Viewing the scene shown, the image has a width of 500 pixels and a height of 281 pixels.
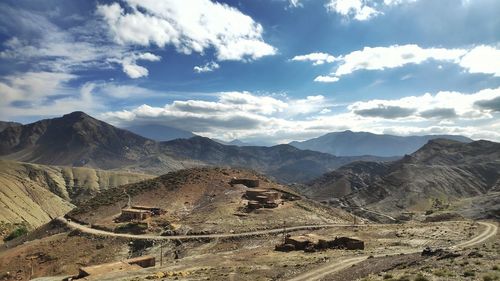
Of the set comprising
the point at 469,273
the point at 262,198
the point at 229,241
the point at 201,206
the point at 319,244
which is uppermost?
the point at 469,273

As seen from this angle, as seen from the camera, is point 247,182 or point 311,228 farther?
point 247,182

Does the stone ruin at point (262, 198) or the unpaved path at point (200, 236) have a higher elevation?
the stone ruin at point (262, 198)

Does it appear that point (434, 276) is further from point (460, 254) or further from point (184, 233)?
point (184, 233)

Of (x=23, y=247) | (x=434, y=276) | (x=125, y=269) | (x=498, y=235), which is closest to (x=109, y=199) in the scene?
(x=23, y=247)

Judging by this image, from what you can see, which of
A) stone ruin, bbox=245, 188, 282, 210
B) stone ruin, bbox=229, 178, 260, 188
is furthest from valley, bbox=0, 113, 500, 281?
stone ruin, bbox=229, 178, 260, 188

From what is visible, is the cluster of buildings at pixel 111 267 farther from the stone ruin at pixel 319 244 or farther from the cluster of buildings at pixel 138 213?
the cluster of buildings at pixel 138 213

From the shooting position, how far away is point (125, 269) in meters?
53.9

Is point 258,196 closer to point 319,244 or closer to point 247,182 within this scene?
point 247,182

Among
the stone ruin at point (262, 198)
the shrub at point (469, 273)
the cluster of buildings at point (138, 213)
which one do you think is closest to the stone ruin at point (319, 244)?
the shrub at point (469, 273)

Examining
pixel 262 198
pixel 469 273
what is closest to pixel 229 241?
pixel 262 198

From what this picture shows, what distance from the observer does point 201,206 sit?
99.6m

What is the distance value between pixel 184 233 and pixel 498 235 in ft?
174

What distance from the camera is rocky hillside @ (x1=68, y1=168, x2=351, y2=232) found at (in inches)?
3452

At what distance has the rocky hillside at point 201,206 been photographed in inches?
3452
